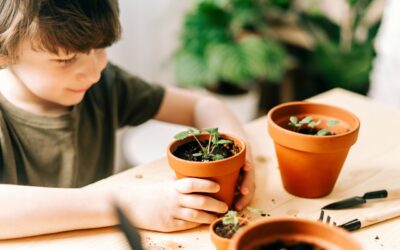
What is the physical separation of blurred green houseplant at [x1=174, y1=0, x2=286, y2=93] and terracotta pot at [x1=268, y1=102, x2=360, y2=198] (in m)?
1.20

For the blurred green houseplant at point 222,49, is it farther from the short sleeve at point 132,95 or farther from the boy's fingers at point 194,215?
the boy's fingers at point 194,215

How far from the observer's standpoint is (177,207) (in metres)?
0.78

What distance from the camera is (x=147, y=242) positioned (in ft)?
2.49

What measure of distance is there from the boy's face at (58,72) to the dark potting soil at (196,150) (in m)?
→ 0.27

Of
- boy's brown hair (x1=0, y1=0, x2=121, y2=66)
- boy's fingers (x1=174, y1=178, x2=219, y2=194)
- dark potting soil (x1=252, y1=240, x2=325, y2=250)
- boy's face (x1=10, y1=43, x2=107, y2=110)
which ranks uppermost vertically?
boy's brown hair (x1=0, y1=0, x2=121, y2=66)

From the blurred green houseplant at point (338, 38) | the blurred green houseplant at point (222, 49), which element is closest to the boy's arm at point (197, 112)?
the blurred green houseplant at point (222, 49)

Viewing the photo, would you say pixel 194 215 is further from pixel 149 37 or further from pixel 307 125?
pixel 149 37

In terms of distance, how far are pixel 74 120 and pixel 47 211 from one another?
36cm

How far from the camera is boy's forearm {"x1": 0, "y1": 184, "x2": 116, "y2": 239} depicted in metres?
0.76

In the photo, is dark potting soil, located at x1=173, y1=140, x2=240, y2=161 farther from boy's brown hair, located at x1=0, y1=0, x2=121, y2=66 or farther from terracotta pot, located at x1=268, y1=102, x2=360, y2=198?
boy's brown hair, located at x1=0, y1=0, x2=121, y2=66

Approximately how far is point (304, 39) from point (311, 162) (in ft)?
5.59

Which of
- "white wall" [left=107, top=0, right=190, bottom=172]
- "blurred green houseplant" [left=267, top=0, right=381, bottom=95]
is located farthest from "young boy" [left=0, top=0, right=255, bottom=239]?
"blurred green houseplant" [left=267, top=0, right=381, bottom=95]

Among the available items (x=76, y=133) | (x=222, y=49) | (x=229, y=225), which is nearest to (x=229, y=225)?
(x=229, y=225)

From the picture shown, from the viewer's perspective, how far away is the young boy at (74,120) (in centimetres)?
78
